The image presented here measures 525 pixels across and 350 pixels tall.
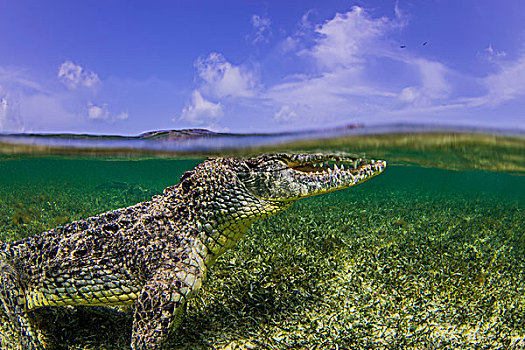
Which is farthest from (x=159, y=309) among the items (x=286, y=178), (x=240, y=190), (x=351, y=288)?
(x=351, y=288)

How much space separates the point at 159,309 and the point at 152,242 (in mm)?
728

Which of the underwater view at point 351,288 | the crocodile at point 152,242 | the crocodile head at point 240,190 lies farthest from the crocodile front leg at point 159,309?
the underwater view at point 351,288

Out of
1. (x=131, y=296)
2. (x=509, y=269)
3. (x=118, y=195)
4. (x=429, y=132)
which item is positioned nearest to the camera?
(x=131, y=296)

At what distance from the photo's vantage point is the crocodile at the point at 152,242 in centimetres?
335

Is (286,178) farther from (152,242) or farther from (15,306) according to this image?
(15,306)

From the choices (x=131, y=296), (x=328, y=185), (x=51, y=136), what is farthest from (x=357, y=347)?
(x=51, y=136)

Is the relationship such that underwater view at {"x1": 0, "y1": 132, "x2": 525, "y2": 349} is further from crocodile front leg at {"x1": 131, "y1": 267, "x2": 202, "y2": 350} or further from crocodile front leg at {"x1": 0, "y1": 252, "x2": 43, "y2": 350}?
crocodile front leg at {"x1": 131, "y1": 267, "x2": 202, "y2": 350}

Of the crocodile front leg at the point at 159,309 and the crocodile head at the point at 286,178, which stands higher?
the crocodile head at the point at 286,178

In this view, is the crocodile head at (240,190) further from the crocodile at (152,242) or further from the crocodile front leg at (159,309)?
the crocodile front leg at (159,309)

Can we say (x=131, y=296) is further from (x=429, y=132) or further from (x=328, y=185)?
(x=429, y=132)

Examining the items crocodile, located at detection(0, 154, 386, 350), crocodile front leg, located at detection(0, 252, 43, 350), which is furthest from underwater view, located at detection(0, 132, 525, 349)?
crocodile, located at detection(0, 154, 386, 350)

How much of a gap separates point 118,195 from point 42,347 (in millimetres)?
11552

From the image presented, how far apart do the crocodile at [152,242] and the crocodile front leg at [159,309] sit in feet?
0.26

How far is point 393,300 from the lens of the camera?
4.77 meters
